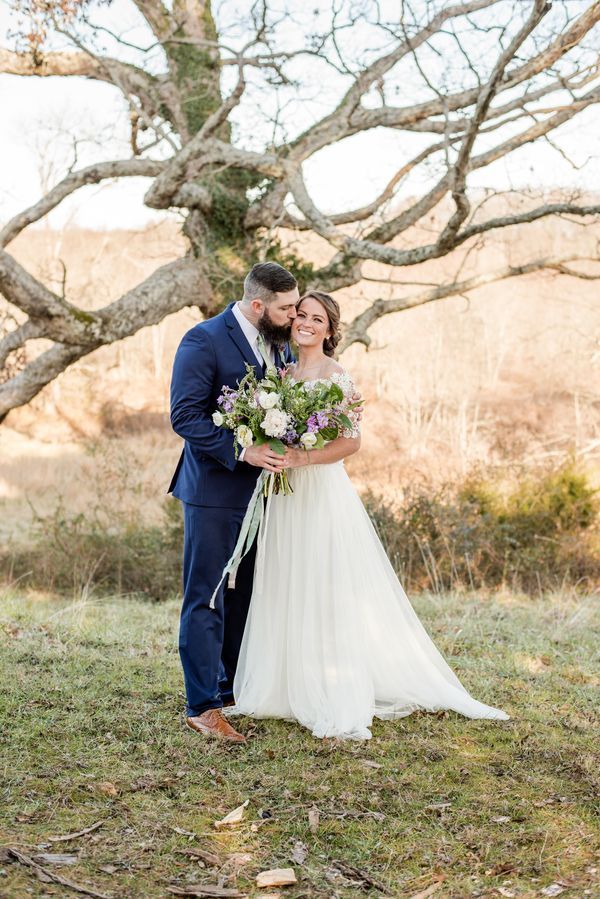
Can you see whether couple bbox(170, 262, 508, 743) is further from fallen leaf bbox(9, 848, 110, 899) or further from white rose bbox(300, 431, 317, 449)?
fallen leaf bbox(9, 848, 110, 899)

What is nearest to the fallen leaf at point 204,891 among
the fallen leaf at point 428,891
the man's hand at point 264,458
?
the fallen leaf at point 428,891

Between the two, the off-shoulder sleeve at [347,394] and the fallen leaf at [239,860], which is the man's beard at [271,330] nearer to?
the off-shoulder sleeve at [347,394]

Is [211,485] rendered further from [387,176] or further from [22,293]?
[387,176]

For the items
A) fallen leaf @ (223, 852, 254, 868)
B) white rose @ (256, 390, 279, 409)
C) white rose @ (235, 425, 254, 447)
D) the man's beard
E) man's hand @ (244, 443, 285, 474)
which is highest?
the man's beard

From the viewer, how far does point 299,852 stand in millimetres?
3295

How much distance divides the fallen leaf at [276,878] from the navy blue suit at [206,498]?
4.52 feet

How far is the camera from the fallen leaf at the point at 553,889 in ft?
9.86

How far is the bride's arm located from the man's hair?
2.47ft

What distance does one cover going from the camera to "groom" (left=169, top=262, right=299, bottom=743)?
172 inches

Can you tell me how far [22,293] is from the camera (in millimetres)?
8445

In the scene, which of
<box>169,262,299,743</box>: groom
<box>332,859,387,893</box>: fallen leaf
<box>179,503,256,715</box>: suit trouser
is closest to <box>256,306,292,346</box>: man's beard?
<box>169,262,299,743</box>: groom

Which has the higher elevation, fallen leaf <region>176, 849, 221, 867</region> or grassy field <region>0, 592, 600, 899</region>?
grassy field <region>0, 592, 600, 899</region>

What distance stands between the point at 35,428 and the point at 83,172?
16280 mm

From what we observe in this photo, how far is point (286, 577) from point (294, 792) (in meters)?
1.16
